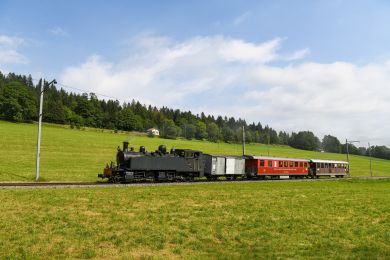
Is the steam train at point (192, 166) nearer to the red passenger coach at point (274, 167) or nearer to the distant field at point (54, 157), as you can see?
the red passenger coach at point (274, 167)

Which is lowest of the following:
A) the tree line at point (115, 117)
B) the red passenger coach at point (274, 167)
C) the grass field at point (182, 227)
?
the grass field at point (182, 227)

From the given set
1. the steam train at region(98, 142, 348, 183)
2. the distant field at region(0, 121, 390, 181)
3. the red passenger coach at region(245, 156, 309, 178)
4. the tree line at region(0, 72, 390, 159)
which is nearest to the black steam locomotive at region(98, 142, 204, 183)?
the steam train at region(98, 142, 348, 183)

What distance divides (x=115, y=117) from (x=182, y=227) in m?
109

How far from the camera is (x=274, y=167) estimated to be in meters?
44.5

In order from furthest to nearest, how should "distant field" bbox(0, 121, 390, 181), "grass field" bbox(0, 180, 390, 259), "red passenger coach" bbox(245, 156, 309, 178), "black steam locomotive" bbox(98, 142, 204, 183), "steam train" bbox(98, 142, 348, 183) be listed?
1. "red passenger coach" bbox(245, 156, 309, 178)
2. "distant field" bbox(0, 121, 390, 181)
3. "steam train" bbox(98, 142, 348, 183)
4. "black steam locomotive" bbox(98, 142, 204, 183)
5. "grass field" bbox(0, 180, 390, 259)

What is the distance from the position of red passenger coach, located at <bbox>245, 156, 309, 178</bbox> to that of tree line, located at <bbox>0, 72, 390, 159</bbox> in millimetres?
29807

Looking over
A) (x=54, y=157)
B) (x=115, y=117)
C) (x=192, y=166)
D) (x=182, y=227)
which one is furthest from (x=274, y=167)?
(x=115, y=117)

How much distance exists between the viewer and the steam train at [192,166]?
2811 centimetres

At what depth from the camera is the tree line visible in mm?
91938

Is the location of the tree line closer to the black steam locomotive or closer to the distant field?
the distant field

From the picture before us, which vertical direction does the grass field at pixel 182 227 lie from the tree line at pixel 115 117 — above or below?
below

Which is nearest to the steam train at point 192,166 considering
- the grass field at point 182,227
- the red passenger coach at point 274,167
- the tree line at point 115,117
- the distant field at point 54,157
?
the red passenger coach at point 274,167

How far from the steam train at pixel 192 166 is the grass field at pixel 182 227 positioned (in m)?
9.76

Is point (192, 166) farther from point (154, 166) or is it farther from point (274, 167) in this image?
point (274, 167)
